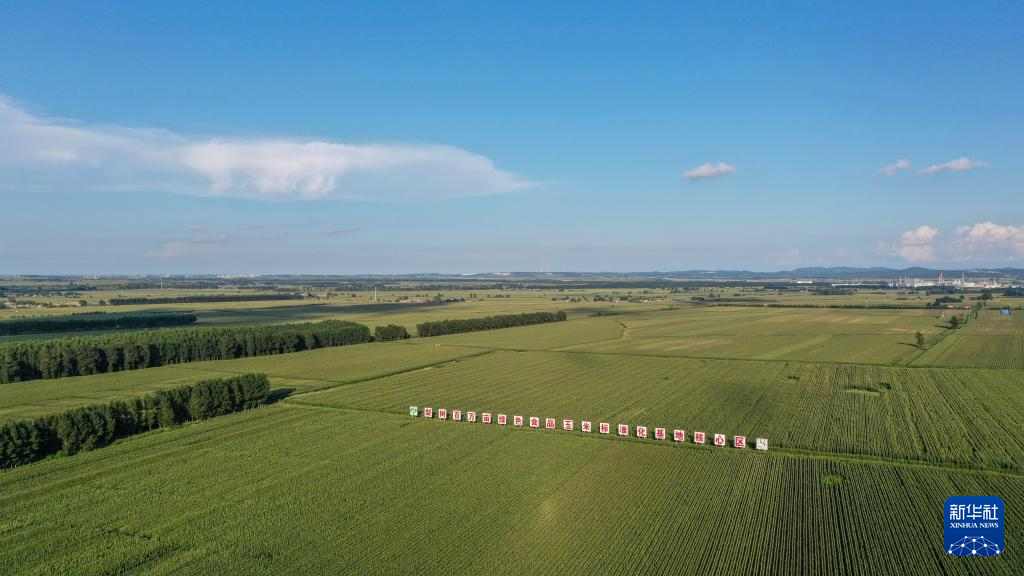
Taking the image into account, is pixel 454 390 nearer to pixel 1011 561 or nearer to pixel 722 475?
pixel 722 475

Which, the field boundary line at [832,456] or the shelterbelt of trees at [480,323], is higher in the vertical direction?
the shelterbelt of trees at [480,323]

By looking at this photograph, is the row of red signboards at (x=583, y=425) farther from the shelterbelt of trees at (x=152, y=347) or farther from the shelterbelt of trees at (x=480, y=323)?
the shelterbelt of trees at (x=480, y=323)

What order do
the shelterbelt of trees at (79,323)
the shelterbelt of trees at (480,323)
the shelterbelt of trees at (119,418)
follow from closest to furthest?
1. the shelterbelt of trees at (119,418)
2. the shelterbelt of trees at (79,323)
3. the shelterbelt of trees at (480,323)

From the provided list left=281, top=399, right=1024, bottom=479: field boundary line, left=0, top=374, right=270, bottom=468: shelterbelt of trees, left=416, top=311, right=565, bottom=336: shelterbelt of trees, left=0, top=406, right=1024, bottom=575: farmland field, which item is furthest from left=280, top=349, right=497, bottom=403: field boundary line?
left=416, top=311, right=565, bottom=336: shelterbelt of trees

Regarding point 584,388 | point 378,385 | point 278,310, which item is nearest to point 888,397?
point 584,388

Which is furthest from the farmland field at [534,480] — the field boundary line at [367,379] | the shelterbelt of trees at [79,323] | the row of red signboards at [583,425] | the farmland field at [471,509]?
the shelterbelt of trees at [79,323]

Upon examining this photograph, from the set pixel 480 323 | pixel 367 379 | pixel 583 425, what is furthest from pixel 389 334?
pixel 583 425

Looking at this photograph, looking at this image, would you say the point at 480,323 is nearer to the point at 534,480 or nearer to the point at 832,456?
the point at 832,456
